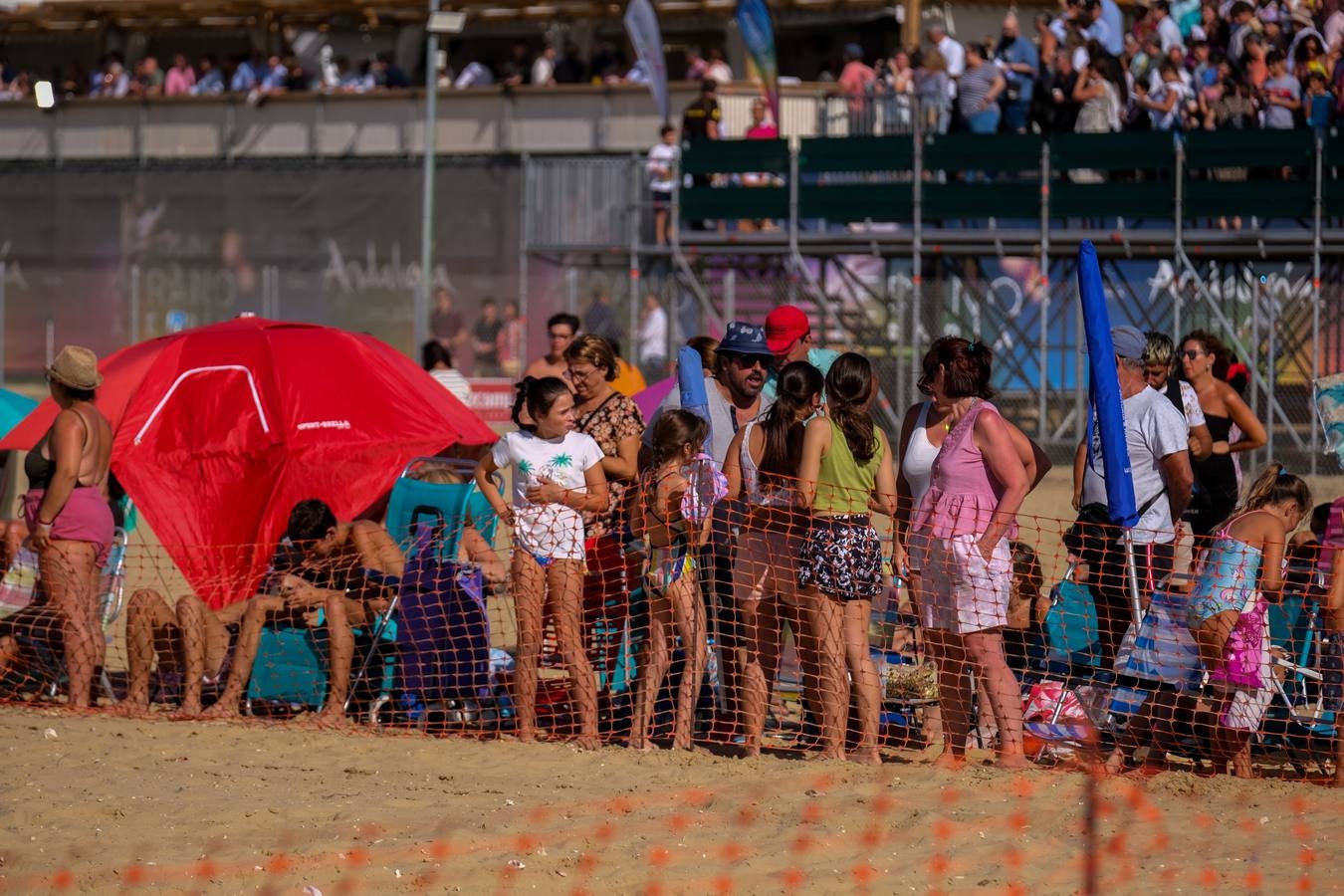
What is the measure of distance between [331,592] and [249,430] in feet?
5.94

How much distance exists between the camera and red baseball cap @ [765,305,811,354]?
7301mm

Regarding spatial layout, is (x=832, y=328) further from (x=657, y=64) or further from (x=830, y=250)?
(x=657, y=64)

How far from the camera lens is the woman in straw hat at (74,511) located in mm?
7582

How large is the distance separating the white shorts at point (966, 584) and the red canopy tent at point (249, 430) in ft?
11.4

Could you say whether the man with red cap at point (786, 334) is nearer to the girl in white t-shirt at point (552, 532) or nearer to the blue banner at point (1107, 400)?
the girl in white t-shirt at point (552, 532)

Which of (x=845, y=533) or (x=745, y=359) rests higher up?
(x=745, y=359)

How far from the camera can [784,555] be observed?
6.68 m

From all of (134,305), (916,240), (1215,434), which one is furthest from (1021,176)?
(134,305)

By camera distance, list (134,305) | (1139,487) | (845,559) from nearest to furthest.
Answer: (845,559), (1139,487), (134,305)

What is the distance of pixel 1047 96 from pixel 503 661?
9.63m

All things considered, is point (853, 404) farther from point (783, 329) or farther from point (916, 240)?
point (916, 240)

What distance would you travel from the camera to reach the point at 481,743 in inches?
278

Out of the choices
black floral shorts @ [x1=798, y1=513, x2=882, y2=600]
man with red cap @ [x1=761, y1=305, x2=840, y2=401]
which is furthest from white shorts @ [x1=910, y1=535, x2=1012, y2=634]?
man with red cap @ [x1=761, y1=305, x2=840, y2=401]

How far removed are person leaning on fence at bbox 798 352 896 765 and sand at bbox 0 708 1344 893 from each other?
34 cm
